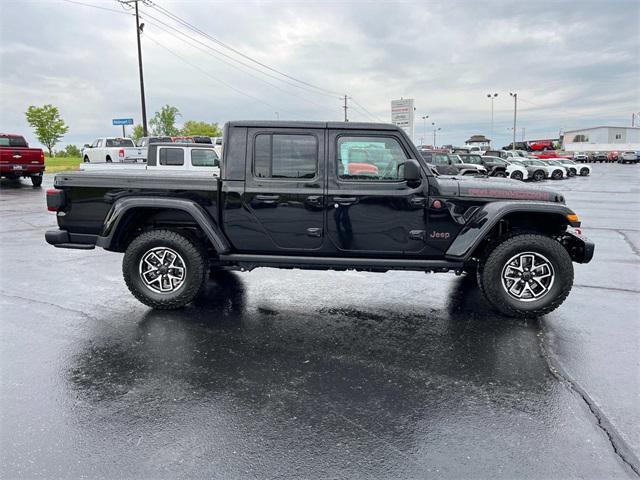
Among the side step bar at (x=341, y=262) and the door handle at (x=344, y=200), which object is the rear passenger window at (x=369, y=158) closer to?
the door handle at (x=344, y=200)

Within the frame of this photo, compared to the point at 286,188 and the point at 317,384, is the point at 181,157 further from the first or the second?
the point at 317,384

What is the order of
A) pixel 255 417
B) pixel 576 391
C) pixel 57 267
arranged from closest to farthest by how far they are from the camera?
pixel 255 417 → pixel 576 391 → pixel 57 267

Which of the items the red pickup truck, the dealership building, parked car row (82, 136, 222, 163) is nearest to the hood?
the red pickup truck

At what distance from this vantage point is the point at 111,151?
2562 cm

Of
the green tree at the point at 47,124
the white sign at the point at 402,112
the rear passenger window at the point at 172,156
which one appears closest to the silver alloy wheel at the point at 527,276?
the rear passenger window at the point at 172,156

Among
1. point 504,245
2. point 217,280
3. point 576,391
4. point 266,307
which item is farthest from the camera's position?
point 217,280

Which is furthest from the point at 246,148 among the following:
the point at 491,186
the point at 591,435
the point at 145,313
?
the point at 591,435

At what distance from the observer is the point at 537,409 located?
3076 millimetres

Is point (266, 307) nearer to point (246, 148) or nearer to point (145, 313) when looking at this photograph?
point (145, 313)

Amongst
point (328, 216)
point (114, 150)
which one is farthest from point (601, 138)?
point (328, 216)

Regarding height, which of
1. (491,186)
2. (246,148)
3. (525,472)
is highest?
(246,148)

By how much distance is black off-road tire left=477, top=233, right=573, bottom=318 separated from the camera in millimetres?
4570

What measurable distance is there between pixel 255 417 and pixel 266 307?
217cm

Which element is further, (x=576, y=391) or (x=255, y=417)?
(x=576, y=391)
